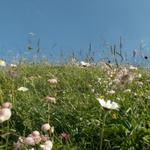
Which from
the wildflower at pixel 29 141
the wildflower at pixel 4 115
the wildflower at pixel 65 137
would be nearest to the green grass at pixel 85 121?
the wildflower at pixel 65 137


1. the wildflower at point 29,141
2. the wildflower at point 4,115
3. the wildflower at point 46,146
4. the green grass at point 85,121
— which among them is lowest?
the green grass at point 85,121

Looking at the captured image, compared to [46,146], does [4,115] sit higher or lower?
higher

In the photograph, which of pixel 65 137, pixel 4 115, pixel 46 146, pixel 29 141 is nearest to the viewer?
pixel 4 115

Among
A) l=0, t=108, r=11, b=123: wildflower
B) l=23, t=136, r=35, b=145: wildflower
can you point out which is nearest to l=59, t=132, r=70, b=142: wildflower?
l=23, t=136, r=35, b=145: wildflower

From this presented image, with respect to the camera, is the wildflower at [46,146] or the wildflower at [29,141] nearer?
the wildflower at [46,146]

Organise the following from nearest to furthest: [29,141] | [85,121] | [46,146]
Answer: [46,146] → [29,141] → [85,121]

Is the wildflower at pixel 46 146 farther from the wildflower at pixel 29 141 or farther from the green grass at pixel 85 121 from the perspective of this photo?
the green grass at pixel 85 121

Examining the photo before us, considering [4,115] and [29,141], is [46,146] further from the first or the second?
[4,115]

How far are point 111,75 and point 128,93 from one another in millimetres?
929

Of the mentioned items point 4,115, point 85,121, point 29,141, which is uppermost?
point 4,115

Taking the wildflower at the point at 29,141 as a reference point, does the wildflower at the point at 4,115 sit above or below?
above

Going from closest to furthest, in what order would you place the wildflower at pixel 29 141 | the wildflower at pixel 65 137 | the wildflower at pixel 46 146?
the wildflower at pixel 46 146, the wildflower at pixel 29 141, the wildflower at pixel 65 137

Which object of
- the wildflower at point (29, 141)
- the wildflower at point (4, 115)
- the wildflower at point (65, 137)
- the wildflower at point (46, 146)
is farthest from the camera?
the wildflower at point (65, 137)

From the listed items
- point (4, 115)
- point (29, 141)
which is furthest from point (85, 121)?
point (4, 115)
